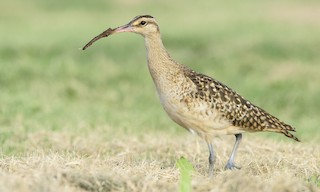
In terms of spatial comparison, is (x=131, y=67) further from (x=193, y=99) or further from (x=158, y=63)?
(x=193, y=99)

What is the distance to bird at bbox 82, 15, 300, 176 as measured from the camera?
24.3ft

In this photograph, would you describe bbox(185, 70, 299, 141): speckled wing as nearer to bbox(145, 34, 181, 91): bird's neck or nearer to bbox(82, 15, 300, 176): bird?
bbox(82, 15, 300, 176): bird

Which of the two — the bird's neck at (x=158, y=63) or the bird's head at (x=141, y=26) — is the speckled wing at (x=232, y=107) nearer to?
the bird's neck at (x=158, y=63)

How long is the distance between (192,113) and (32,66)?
9.64 m

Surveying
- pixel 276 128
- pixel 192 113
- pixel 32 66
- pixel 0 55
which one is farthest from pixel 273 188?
pixel 0 55

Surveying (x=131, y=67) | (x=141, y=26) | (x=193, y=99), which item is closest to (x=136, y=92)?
(x=131, y=67)

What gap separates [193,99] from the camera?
24.4 feet

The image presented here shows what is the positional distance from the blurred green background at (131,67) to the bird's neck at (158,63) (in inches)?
88.0

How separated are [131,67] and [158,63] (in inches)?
393

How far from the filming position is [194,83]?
7570 millimetres

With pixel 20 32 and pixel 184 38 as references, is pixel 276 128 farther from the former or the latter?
pixel 20 32

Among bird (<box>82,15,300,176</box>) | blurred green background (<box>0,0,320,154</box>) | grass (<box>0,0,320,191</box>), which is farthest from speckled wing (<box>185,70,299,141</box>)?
blurred green background (<box>0,0,320,154</box>)

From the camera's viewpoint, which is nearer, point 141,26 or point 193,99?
point 193,99

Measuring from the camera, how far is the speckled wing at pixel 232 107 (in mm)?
7602
